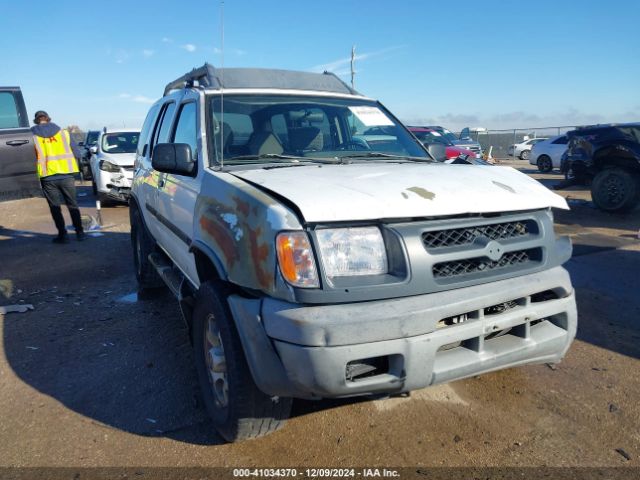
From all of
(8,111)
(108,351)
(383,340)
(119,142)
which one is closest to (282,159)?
(383,340)

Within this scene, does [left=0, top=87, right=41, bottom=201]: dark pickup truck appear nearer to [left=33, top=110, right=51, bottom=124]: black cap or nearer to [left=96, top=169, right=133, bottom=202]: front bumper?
[left=33, top=110, right=51, bottom=124]: black cap

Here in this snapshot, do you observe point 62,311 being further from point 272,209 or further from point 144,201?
point 272,209

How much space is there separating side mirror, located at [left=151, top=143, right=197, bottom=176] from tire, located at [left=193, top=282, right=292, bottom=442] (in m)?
0.84

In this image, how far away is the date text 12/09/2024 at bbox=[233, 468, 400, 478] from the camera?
2.42m

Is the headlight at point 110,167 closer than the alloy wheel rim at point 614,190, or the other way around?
the alloy wheel rim at point 614,190

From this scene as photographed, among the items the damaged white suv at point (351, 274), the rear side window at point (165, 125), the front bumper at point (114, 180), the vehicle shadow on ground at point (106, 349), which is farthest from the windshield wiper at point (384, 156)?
the front bumper at point (114, 180)

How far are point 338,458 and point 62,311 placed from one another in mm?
3587

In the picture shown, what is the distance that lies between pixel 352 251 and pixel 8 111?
26.5 feet

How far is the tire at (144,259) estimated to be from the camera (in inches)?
200

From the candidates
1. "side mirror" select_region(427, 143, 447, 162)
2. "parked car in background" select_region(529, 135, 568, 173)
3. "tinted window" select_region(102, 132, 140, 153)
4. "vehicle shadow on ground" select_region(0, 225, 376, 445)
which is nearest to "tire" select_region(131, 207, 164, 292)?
"vehicle shadow on ground" select_region(0, 225, 376, 445)

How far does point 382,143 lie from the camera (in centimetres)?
373

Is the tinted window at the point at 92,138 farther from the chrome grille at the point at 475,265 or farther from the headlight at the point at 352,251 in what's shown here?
the chrome grille at the point at 475,265

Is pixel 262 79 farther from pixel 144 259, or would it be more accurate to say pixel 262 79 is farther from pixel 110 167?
pixel 110 167

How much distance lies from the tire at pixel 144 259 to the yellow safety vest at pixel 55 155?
3.31 metres
